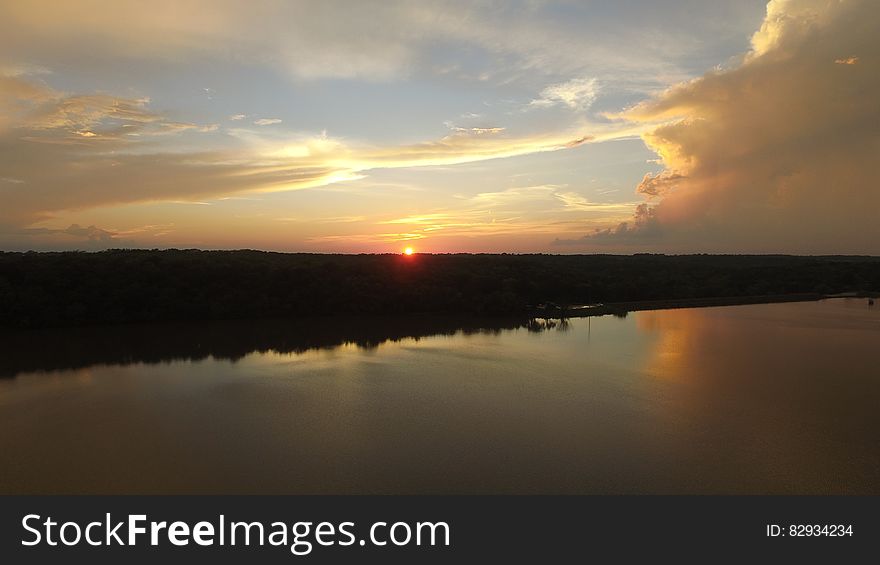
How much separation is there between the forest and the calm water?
3.07 meters

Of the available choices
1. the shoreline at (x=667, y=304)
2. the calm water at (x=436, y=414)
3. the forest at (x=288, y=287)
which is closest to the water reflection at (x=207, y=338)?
the calm water at (x=436, y=414)

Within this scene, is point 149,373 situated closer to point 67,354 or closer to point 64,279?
point 67,354

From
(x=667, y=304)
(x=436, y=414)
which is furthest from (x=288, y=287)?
(x=667, y=304)

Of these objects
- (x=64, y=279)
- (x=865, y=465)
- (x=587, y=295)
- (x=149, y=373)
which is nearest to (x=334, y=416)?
(x=149, y=373)

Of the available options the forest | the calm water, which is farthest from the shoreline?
the calm water

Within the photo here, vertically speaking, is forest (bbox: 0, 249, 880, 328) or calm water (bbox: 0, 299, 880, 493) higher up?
forest (bbox: 0, 249, 880, 328)

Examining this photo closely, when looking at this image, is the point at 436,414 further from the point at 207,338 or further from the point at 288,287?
the point at 288,287

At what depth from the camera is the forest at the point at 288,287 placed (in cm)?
2502

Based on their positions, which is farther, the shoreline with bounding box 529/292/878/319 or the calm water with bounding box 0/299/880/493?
the shoreline with bounding box 529/292/878/319

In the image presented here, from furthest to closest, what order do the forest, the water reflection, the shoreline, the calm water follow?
the shoreline, the forest, the water reflection, the calm water

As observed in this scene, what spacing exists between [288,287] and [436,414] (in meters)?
20.1

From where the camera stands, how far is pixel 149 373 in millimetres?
16344

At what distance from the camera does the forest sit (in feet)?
82.1

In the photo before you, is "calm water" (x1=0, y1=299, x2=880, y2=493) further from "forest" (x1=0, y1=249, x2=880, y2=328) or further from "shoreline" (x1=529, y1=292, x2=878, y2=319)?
"shoreline" (x1=529, y1=292, x2=878, y2=319)
